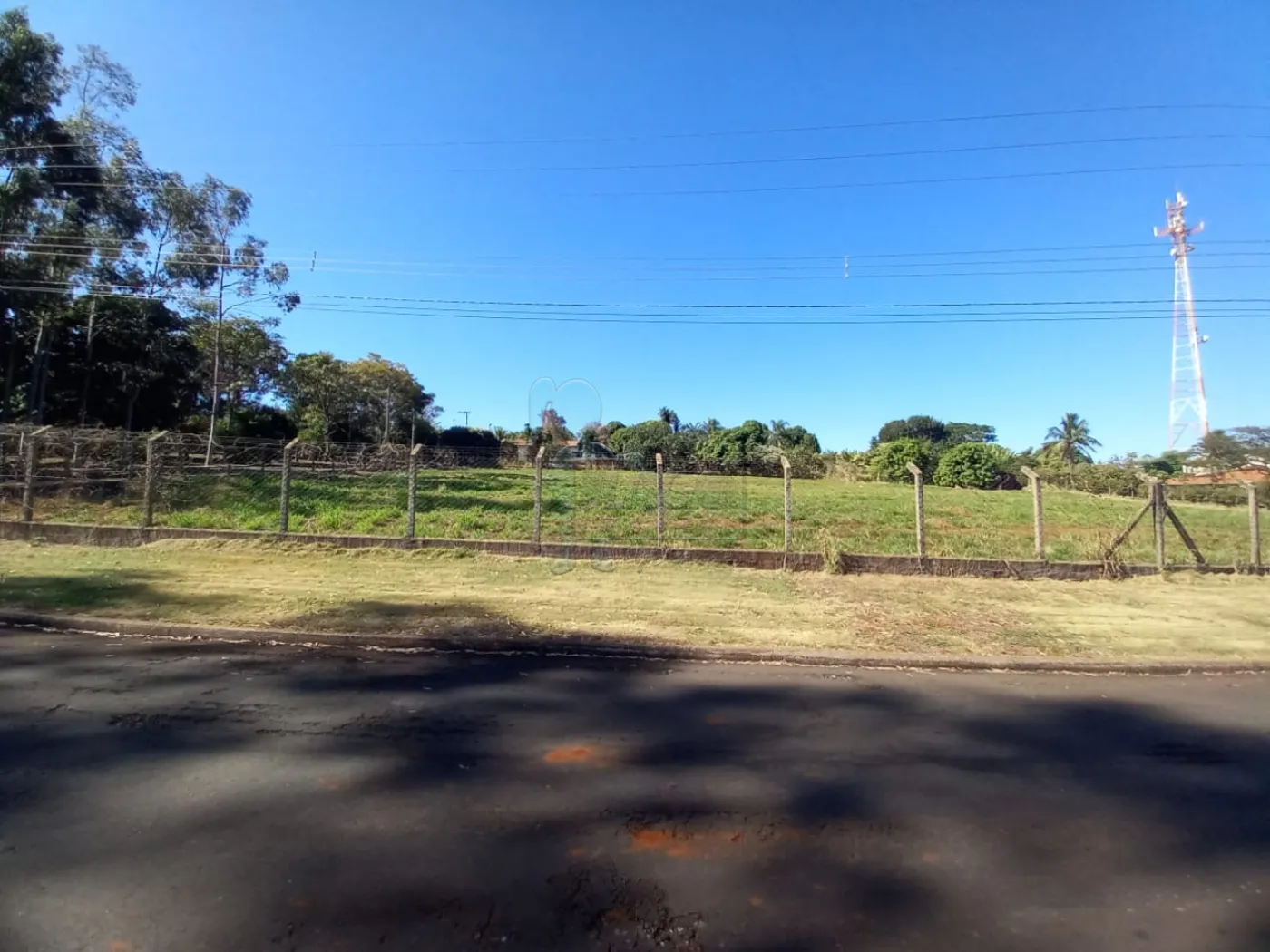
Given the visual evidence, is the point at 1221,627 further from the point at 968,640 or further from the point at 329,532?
the point at 329,532

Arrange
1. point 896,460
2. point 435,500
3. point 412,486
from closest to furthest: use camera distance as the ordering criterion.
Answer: point 412,486 → point 435,500 → point 896,460

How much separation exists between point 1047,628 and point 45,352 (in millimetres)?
32792

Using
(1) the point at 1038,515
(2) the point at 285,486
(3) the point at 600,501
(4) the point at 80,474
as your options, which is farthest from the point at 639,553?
(4) the point at 80,474

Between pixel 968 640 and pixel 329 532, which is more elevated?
pixel 329 532

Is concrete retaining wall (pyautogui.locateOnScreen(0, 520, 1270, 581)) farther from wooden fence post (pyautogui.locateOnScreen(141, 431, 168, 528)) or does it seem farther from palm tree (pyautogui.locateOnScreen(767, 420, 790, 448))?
palm tree (pyautogui.locateOnScreen(767, 420, 790, 448))

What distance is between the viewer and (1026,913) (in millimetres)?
2730

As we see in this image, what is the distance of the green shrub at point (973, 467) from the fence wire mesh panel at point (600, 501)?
126 feet

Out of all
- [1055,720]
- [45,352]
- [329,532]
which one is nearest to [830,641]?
[1055,720]

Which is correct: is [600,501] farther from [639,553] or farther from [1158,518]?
[1158,518]

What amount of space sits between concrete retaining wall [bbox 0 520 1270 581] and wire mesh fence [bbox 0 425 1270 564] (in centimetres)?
23

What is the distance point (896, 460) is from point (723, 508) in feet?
114

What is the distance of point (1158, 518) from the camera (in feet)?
36.7

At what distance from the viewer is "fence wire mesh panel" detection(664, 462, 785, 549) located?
40.0 feet

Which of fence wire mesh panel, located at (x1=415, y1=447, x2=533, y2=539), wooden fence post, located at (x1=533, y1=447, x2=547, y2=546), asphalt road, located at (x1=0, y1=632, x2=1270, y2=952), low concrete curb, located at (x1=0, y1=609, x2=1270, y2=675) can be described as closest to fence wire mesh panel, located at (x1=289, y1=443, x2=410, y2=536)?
fence wire mesh panel, located at (x1=415, y1=447, x2=533, y2=539)
